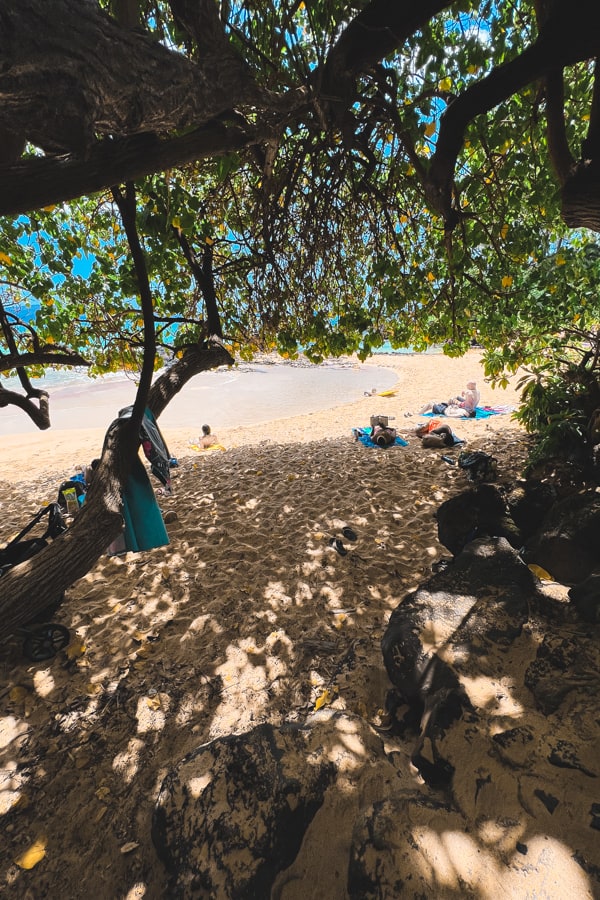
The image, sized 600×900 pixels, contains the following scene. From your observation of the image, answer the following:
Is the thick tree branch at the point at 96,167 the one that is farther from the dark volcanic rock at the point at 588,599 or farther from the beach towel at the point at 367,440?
the beach towel at the point at 367,440

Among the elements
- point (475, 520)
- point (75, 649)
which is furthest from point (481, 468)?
point (75, 649)

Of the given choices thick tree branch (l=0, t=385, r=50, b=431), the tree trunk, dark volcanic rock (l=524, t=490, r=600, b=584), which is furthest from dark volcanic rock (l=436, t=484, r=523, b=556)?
thick tree branch (l=0, t=385, r=50, b=431)

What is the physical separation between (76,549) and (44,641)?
1452mm

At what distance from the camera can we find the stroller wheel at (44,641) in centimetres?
357

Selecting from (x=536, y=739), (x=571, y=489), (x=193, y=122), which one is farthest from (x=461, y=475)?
(x=193, y=122)

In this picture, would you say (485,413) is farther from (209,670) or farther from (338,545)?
(209,670)

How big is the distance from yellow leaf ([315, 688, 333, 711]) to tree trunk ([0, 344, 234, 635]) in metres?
2.12

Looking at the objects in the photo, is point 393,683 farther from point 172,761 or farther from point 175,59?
point 175,59

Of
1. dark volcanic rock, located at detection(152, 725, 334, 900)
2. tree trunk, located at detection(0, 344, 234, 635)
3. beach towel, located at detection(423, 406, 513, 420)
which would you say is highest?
tree trunk, located at detection(0, 344, 234, 635)

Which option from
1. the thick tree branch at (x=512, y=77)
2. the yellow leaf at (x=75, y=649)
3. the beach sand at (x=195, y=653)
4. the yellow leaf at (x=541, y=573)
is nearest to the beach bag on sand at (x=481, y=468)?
the beach sand at (x=195, y=653)

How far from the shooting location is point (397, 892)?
150 centimetres

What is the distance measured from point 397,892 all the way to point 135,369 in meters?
6.68

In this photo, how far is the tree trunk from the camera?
9.01 ft

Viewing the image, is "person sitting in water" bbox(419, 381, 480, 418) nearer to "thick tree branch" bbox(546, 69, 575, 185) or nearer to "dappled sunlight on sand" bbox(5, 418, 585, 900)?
"dappled sunlight on sand" bbox(5, 418, 585, 900)
